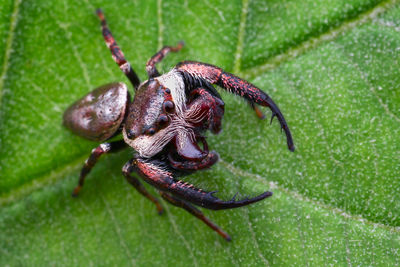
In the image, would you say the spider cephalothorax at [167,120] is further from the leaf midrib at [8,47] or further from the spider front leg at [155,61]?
the leaf midrib at [8,47]

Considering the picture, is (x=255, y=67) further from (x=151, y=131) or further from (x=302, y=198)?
(x=302, y=198)

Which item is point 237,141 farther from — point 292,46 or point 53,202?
point 53,202

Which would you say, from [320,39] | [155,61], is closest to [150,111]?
[155,61]

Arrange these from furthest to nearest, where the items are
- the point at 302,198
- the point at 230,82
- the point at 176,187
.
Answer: the point at 302,198 < the point at 230,82 < the point at 176,187

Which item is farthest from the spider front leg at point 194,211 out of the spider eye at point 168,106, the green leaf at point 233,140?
the spider eye at point 168,106

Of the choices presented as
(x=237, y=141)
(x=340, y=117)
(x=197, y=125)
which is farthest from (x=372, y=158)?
(x=197, y=125)
